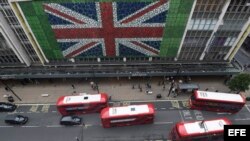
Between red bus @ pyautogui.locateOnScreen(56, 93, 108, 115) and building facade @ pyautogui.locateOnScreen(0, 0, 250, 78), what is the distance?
43.0 feet

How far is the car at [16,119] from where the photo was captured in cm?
5067

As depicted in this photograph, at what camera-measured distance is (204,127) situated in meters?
42.8

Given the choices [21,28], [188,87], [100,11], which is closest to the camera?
[100,11]

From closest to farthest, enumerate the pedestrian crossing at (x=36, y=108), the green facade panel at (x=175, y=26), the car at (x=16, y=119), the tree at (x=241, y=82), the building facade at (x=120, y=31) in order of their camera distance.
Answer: the green facade panel at (x=175, y=26) < the building facade at (x=120, y=31) < the car at (x=16, y=119) < the tree at (x=241, y=82) < the pedestrian crossing at (x=36, y=108)

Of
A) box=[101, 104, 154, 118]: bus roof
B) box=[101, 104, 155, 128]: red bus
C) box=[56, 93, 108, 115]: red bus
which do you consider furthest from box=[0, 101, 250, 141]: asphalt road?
box=[101, 104, 154, 118]: bus roof

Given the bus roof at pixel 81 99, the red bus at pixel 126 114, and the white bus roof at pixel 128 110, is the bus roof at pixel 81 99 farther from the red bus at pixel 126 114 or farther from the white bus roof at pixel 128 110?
the white bus roof at pixel 128 110

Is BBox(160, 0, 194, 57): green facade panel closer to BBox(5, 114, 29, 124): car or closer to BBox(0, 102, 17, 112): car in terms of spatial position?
BBox(5, 114, 29, 124): car

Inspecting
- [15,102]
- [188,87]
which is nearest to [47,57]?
[15,102]

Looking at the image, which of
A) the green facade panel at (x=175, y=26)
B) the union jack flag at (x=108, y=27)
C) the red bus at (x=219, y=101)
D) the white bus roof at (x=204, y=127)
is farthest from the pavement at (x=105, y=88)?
the white bus roof at (x=204, y=127)

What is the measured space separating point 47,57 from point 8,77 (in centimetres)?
1124

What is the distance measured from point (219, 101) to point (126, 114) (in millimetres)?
20775

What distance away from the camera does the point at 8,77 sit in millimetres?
58438

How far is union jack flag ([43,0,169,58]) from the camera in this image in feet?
157

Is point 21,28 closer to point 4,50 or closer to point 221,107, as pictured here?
point 4,50
